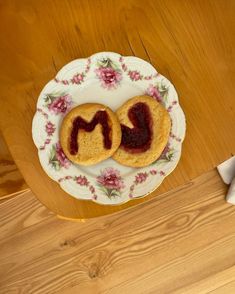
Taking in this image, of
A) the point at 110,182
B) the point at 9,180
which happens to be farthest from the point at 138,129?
the point at 9,180

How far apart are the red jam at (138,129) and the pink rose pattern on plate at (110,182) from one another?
56 mm

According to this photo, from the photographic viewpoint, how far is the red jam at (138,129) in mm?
788

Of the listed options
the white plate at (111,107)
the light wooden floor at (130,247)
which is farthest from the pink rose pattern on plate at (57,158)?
the light wooden floor at (130,247)

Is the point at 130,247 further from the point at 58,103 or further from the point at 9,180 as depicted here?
the point at 58,103

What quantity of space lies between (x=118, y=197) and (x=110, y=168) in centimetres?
6

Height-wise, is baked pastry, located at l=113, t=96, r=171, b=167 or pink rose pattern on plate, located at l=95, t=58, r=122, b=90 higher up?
pink rose pattern on plate, located at l=95, t=58, r=122, b=90

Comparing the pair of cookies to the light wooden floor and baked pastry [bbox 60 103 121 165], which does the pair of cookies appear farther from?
the light wooden floor

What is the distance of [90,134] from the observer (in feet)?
2.59

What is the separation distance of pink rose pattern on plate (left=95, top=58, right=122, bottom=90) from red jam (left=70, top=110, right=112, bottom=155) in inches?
2.6

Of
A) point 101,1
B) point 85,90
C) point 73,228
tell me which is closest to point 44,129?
point 85,90

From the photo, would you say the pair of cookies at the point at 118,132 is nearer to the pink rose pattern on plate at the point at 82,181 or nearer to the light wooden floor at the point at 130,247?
the pink rose pattern on plate at the point at 82,181

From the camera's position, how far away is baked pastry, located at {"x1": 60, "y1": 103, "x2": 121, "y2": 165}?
776mm

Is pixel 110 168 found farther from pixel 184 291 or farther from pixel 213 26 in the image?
pixel 184 291

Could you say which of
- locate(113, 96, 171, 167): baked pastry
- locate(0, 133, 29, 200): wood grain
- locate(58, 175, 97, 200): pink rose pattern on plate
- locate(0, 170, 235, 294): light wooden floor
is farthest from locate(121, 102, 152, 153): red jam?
locate(0, 170, 235, 294): light wooden floor
